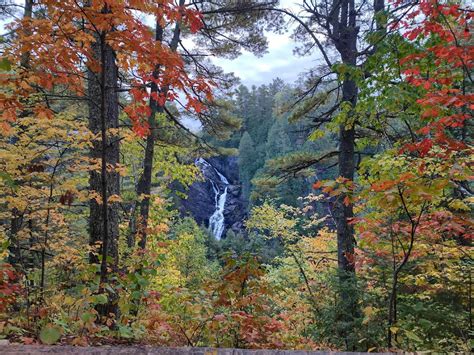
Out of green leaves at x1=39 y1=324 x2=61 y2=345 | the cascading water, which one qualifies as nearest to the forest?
green leaves at x1=39 y1=324 x2=61 y2=345

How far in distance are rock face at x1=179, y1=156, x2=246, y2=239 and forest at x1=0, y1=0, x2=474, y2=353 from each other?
35.5m

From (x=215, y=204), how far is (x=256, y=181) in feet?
130

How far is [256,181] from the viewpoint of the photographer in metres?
8.02

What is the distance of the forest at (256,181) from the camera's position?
2.81 meters

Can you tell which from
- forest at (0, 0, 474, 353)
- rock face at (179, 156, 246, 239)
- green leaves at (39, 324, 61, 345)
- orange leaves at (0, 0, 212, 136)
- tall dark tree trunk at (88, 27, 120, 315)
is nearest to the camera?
green leaves at (39, 324, 61, 345)

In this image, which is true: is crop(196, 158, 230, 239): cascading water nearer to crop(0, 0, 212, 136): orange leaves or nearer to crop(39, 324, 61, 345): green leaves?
crop(0, 0, 212, 136): orange leaves

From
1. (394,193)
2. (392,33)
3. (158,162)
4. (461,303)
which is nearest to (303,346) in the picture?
(461,303)

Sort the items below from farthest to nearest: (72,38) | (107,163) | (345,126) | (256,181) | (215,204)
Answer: (215,204), (256,181), (345,126), (107,163), (72,38)

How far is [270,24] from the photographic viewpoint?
7996mm

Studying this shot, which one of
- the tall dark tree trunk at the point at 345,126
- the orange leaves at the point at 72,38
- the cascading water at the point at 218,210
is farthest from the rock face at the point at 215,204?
the orange leaves at the point at 72,38

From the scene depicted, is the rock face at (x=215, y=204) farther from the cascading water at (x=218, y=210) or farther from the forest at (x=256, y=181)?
the forest at (x=256, y=181)

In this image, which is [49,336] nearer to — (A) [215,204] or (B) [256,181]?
(B) [256,181]

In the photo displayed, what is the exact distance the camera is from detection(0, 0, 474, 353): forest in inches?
111

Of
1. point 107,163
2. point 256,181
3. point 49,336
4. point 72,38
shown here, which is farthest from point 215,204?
point 49,336
